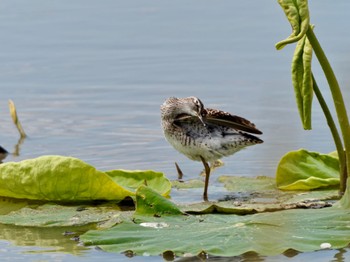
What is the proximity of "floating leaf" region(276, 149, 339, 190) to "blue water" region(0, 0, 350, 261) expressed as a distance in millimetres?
281

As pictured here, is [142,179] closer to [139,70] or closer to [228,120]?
[228,120]

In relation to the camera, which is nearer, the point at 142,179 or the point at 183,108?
the point at 142,179

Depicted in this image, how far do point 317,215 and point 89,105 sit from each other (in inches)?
190

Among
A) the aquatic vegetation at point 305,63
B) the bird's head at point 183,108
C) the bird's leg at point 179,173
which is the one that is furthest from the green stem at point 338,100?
the bird's leg at point 179,173

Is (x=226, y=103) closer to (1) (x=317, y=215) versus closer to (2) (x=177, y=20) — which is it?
(2) (x=177, y=20)

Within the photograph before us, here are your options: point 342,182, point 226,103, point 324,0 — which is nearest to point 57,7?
point 324,0

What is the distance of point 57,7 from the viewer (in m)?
14.6

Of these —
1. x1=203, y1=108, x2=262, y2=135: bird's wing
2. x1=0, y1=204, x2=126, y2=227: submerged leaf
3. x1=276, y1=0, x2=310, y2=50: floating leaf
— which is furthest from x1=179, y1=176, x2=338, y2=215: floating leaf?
x1=276, y1=0, x2=310, y2=50: floating leaf

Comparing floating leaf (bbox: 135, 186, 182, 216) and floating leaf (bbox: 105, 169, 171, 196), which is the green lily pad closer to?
floating leaf (bbox: 135, 186, 182, 216)

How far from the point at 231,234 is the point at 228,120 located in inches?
84.1

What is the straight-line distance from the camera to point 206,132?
8297 millimetres

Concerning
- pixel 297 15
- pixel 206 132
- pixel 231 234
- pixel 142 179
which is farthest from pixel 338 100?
pixel 206 132

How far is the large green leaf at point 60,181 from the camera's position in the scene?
730cm

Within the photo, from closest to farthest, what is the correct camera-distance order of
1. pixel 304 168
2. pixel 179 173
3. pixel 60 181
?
pixel 60 181 → pixel 304 168 → pixel 179 173
